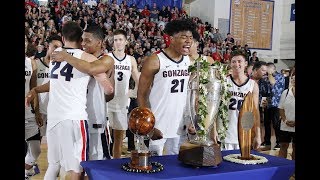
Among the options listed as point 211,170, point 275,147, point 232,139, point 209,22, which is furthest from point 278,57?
point 211,170

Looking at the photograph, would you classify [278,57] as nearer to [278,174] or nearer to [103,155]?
[103,155]

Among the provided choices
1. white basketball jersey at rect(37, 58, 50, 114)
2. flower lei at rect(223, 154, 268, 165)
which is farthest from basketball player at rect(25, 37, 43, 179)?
flower lei at rect(223, 154, 268, 165)

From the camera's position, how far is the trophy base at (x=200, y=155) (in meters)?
2.27

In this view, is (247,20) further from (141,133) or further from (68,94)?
(141,133)

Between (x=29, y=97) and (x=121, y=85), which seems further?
(x=121, y=85)

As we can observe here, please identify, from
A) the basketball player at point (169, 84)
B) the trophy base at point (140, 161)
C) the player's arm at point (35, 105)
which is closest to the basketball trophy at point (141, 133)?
the trophy base at point (140, 161)

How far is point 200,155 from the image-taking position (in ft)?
7.44

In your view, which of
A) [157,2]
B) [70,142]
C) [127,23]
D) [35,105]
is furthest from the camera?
[157,2]

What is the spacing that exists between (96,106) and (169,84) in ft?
2.26

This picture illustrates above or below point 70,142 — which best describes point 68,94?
above

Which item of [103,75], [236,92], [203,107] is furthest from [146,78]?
[203,107]
